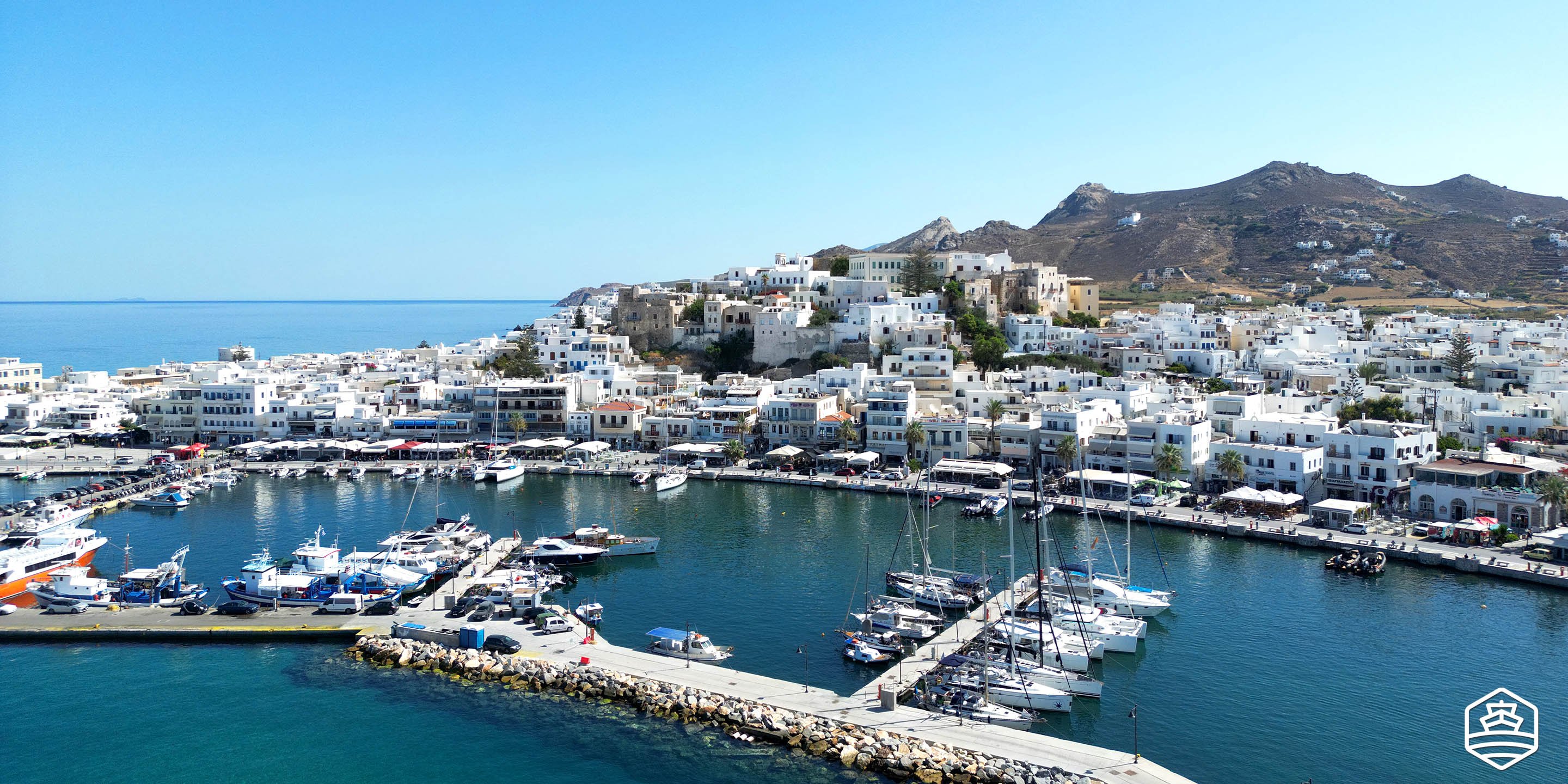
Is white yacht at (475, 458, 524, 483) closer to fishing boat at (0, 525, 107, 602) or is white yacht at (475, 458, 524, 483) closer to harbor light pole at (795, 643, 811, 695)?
fishing boat at (0, 525, 107, 602)

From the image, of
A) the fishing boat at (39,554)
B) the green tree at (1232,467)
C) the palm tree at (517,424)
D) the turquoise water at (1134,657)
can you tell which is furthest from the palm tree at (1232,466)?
the fishing boat at (39,554)

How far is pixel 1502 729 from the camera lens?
1886cm

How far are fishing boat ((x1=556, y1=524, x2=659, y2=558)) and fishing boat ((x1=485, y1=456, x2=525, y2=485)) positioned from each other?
12.8 meters

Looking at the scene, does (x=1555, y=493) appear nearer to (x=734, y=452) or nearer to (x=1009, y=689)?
(x=1009, y=689)

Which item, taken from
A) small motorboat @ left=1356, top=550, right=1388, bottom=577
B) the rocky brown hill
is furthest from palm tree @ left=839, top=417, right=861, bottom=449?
the rocky brown hill

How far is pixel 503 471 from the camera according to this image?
1741 inches

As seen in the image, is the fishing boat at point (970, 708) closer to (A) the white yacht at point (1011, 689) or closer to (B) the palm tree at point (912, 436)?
(A) the white yacht at point (1011, 689)

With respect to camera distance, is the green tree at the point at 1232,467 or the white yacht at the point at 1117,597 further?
the green tree at the point at 1232,467

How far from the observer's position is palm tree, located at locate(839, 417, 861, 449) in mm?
45812

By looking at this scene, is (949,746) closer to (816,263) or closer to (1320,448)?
(1320,448)

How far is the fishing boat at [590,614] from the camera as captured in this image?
80.7 ft

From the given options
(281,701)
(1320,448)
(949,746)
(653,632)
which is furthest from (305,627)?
(1320,448)

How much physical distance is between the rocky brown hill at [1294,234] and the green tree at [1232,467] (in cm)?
5950

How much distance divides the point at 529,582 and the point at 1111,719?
14.2 metres
